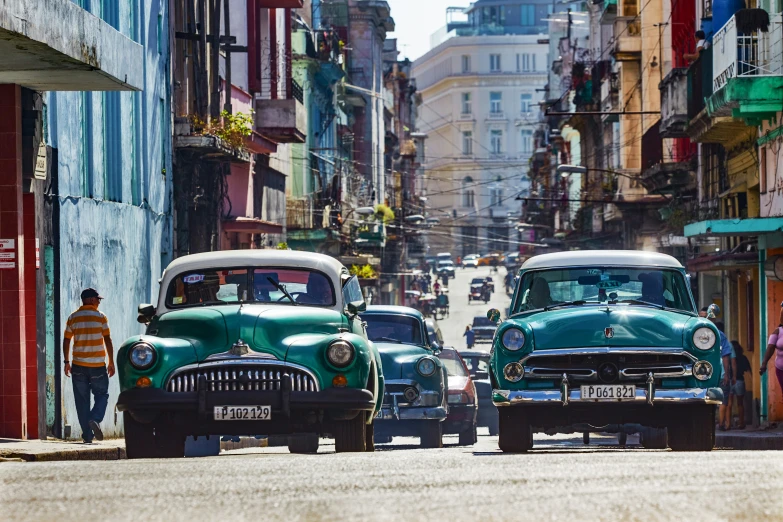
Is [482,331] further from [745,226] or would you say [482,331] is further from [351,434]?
[351,434]

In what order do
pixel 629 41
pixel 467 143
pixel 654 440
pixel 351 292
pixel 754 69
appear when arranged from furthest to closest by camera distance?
pixel 467 143, pixel 629 41, pixel 754 69, pixel 654 440, pixel 351 292

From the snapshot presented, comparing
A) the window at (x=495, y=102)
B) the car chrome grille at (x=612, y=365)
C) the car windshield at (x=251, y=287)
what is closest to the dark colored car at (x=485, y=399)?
the car windshield at (x=251, y=287)

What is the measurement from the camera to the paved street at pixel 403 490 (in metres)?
7.53

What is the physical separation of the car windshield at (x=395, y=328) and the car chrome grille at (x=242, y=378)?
6467mm

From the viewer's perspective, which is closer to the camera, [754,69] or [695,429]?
[695,429]

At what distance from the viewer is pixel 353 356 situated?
12.6 metres

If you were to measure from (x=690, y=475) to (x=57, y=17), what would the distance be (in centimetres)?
750

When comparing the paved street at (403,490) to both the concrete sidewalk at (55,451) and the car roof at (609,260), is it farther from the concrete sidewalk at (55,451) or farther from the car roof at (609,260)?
the car roof at (609,260)

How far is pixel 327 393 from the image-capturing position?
12.4 m

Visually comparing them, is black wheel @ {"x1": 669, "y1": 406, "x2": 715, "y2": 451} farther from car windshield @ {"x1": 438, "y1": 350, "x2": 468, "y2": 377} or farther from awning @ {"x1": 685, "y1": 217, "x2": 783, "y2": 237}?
awning @ {"x1": 685, "y1": 217, "x2": 783, "y2": 237}

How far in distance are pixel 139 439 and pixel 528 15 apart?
175617 mm

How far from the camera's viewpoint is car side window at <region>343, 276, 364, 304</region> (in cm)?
1407

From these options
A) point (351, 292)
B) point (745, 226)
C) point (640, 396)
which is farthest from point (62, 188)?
point (745, 226)

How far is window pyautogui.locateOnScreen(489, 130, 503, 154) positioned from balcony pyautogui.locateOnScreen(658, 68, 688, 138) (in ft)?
446
